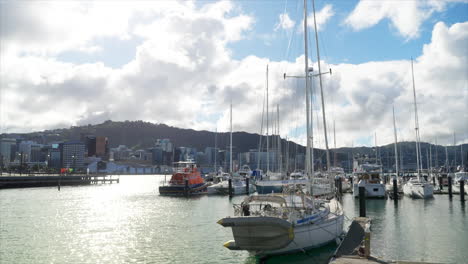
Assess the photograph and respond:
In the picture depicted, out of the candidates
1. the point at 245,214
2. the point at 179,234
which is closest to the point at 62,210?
the point at 179,234

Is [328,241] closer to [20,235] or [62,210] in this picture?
[20,235]

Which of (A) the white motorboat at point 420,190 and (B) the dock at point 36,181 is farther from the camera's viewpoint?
(B) the dock at point 36,181

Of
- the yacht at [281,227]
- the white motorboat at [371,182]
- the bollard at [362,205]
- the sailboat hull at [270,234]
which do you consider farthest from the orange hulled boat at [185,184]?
the sailboat hull at [270,234]

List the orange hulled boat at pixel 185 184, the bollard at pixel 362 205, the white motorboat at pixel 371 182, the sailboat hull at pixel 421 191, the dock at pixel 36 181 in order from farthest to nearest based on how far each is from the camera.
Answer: the dock at pixel 36 181 < the orange hulled boat at pixel 185 184 < the sailboat hull at pixel 421 191 < the white motorboat at pixel 371 182 < the bollard at pixel 362 205

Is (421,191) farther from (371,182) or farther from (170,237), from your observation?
(170,237)

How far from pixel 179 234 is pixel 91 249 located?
6683 millimetres

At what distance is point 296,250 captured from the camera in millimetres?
18531

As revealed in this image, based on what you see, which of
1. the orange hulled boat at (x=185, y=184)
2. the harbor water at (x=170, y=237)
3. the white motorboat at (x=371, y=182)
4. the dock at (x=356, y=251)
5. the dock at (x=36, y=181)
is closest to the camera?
the dock at (x=356, y=251)

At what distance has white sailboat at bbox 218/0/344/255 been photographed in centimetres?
1653

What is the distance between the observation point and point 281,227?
1673 cm

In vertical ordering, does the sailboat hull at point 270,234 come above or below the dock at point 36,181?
above

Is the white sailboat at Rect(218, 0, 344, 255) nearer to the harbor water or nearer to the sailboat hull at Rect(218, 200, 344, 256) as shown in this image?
the sailboat hull at Rect(218, 200, 344, 256)

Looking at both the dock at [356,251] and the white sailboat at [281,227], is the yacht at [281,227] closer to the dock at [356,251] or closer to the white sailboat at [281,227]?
the white sailboat at [281,227]

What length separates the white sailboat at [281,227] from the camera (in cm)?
1653
